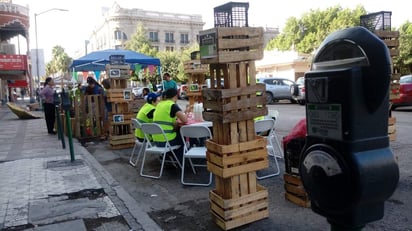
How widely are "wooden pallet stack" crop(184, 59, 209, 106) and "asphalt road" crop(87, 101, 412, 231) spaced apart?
3059 millimetres

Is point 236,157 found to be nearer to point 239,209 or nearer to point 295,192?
point 239,209

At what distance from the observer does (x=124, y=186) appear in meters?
5.47

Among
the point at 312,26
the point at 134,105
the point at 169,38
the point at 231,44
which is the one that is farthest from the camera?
the point at 169,38

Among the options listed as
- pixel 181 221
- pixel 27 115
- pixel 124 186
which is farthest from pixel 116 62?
pixel 27 115

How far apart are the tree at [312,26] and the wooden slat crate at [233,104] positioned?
36.6 metres

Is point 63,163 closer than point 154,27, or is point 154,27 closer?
point 63,163

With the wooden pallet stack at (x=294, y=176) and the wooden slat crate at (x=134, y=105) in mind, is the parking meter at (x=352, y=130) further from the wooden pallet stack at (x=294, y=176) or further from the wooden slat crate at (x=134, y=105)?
the wooden slat crate at (x=134, y=105)

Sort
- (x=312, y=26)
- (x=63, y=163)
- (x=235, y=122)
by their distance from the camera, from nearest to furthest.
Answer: (x=235, y=122), (x=63, y=163), (x=312, y=26)

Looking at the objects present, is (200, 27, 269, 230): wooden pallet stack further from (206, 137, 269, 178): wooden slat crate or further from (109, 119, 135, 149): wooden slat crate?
(109, 119, 135, 149): wooden slat crate

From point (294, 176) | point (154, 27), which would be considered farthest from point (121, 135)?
point (154, 27)

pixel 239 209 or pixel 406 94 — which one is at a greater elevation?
pixel 406 94

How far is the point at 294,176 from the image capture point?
427 centimetres

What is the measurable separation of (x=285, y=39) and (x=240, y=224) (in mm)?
45069

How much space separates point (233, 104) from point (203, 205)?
147 cm
